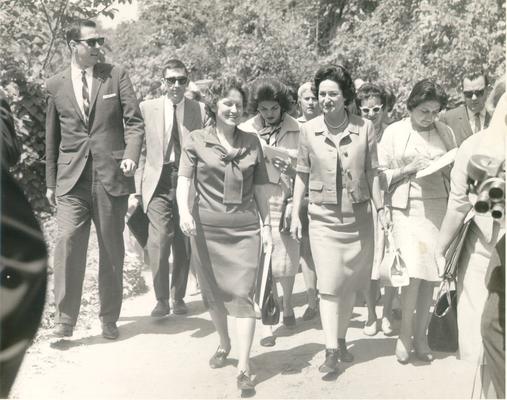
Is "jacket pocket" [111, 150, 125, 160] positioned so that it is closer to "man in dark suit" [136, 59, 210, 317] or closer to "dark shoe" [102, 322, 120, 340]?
"man in dark suit" [136, 59, 210, 317]

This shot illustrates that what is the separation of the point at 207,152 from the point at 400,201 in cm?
150

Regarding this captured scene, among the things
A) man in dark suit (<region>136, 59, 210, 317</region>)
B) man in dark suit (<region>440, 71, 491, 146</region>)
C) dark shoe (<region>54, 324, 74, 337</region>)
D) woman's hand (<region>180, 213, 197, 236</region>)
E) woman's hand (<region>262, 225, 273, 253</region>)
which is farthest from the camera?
man in dark suit (<region>136, 59, 210, 317</region>)

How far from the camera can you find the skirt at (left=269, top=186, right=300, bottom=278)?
23.3 feet

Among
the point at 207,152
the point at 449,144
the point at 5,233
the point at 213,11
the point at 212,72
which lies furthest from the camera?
the point at 213,11

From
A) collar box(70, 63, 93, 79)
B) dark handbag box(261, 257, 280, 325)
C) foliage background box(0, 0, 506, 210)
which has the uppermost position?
foliage background box(0, 0, 506, 210)

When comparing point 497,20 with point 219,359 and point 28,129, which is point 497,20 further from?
point 219,359

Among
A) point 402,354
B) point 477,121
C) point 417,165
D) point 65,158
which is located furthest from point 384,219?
point 65,158

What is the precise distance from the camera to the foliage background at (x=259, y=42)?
1016 cm

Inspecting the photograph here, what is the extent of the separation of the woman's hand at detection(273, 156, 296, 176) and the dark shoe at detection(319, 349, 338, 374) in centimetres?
176

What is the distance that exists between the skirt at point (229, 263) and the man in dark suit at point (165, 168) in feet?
5.14

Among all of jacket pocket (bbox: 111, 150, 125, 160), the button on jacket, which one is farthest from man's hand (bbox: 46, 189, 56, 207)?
the button on jacket

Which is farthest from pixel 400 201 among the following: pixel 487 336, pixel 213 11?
pixel 213 11

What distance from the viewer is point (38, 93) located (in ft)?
32.9

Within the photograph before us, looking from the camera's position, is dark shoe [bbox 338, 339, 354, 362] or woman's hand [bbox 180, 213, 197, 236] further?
dark shoe [bbox 338, 339, 354, 362]
